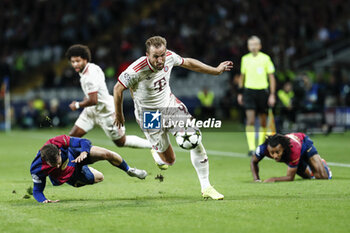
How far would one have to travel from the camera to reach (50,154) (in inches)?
286

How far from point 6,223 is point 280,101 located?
14.8 metres

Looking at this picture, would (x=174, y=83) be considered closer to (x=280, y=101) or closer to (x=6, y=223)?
(x=280, y=101)

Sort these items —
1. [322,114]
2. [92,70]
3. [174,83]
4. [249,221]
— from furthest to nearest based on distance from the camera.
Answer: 1. [174,83]
2. [322,114]
3. [92,70]
4. [249,221]

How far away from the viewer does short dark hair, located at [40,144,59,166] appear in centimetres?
726

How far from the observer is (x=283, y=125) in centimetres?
2098

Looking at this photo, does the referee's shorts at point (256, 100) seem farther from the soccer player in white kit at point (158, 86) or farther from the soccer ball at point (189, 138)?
the soccer ball at point (189, 138)

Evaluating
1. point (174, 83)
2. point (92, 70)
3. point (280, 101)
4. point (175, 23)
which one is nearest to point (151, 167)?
point (92, 70)

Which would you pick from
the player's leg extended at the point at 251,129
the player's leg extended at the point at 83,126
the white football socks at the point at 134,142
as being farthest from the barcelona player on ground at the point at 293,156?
the player's leg extended at the point at 251,129

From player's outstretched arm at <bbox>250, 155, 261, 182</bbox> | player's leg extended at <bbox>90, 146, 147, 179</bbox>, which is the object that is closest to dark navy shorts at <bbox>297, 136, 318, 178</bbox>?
player's outstretched arm at <bbox>250, 155, 261, 182</bbox>

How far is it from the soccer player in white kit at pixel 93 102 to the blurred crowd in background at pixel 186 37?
7.98 metres

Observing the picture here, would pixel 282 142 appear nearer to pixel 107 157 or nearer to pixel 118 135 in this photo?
pixel 107 157

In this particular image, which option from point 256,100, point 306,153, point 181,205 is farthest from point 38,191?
point 256,100

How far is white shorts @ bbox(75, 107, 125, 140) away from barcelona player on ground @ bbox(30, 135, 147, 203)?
8.15ft

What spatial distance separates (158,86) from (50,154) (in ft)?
4.96
